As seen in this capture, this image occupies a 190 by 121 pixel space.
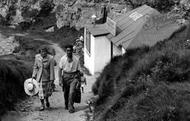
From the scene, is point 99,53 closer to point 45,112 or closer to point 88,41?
point 88,41

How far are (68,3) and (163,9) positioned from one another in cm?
1329

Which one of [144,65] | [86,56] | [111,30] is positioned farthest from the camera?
[86,56]

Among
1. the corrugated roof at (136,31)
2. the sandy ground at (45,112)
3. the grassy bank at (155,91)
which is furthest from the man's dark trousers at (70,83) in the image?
the corrugated roof at (136,31)

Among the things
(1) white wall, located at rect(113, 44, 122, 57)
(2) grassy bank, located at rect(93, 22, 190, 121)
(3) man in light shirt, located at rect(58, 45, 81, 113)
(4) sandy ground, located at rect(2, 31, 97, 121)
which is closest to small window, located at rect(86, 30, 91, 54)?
(1) white wall, located at rect(113, 44, 122, 57)

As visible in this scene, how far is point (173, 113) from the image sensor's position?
6473 mm

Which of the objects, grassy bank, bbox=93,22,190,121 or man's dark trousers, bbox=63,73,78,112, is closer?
grassy bank, bbox=93,22,190,121

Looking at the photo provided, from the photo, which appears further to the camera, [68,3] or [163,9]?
[68,3]

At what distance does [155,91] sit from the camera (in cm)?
742

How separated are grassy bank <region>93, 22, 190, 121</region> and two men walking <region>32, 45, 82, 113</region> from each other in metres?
0.84

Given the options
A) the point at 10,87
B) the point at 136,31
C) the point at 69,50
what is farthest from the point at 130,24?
the point at 69,50

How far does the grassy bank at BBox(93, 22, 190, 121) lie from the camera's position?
665 cm

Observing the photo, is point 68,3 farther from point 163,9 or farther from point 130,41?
point 130,41

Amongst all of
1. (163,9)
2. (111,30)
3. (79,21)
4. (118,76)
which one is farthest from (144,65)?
(79,21)

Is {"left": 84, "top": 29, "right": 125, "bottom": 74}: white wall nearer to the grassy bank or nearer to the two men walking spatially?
the grassy bank
